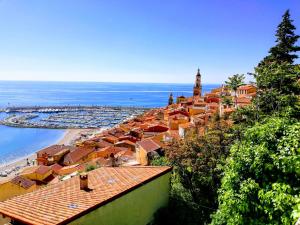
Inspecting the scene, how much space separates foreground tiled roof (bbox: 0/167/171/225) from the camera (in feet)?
27.0

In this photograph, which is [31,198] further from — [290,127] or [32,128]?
[32,128]

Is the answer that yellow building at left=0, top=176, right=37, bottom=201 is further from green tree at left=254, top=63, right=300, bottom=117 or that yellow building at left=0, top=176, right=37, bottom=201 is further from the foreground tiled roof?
green tree at left=254, top=63, right=300, bottom=117

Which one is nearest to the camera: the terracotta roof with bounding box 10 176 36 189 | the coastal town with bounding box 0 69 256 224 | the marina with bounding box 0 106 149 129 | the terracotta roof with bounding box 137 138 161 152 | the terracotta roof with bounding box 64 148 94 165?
the terracotta roof with bounding box 137 138 161 152

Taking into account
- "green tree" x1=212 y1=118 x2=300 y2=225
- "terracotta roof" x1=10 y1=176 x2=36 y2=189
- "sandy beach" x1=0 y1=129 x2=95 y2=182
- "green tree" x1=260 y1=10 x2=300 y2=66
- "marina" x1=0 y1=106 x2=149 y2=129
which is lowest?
"sandy beach" x1=0 y1=129 x2=95 y2=182

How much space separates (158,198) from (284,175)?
19.3ft

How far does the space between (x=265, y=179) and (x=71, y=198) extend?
6.50 meters

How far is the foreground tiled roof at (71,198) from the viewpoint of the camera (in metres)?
8.23

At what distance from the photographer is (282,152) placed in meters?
7.59

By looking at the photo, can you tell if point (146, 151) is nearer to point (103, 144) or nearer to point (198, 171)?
point (198, 171)

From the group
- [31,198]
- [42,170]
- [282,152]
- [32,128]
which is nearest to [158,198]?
[31,198]

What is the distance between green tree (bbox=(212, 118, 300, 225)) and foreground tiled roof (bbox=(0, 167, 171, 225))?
12.6 ft

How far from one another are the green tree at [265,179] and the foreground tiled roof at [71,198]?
3.83 m

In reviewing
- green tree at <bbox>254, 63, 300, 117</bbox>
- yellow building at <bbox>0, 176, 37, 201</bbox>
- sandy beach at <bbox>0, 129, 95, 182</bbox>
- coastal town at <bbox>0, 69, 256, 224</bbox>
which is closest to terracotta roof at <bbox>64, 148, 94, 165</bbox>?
coastal town at <bbox>0, 69, 256, 224</bbox>

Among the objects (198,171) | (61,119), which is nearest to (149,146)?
(198,171)
